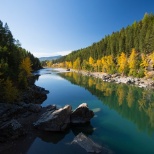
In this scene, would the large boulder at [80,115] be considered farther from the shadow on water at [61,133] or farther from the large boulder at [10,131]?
the large boulder at [10,131]

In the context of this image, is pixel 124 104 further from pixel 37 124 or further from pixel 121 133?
pixel 37 124

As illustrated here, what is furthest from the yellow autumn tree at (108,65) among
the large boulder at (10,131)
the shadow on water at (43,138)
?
the large boulder at (10,131)

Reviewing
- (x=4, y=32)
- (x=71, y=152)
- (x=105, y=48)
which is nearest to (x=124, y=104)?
(x=71, y=152)

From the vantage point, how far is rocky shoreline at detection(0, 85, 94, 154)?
70.4ft

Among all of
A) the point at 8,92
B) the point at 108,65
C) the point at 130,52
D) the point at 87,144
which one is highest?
the point at 130,52

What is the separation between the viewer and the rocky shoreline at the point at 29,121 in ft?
70.4

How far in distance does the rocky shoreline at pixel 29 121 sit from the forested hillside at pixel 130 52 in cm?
4763

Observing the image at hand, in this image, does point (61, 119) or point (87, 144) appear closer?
point (87, 144)

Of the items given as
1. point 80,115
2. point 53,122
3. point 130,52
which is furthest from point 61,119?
point 130,52

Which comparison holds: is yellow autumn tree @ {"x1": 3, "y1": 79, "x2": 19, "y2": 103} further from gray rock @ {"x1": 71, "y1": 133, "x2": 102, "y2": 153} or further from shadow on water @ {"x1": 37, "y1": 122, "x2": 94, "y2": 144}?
gray rock @ {"x1": 71, "y1": 133, "x2": 102, "y2": 153}

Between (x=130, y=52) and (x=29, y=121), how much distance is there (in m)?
81.6

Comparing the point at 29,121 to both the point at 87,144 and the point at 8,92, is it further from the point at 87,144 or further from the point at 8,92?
the point at 87,144

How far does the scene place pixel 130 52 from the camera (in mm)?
97000

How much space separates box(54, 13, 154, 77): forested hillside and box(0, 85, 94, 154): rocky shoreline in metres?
47.6
